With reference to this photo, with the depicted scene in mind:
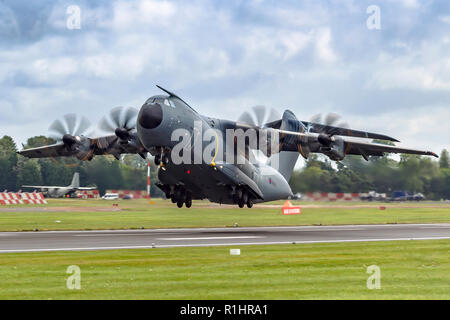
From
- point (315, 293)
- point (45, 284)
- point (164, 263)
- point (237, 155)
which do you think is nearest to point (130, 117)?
point (237, 155)

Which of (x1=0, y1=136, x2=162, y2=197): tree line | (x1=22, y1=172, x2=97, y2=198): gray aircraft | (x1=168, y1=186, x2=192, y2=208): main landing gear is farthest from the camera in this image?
(x1=22, y1=172, x2=97, y2=198): gray aircraft

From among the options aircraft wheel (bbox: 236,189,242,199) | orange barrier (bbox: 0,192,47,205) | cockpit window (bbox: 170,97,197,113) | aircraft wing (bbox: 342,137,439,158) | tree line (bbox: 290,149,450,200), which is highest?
cockpit window (bbox: 170,97,197,113)

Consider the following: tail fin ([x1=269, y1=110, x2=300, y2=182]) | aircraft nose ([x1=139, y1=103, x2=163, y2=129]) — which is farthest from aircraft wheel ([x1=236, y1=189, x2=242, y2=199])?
aircraft nose ([x1=139, y1=103, x2=163, y2=129])

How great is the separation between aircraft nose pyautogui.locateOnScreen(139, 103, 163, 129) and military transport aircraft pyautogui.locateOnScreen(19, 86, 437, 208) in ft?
0.18

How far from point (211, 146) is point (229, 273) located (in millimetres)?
18863

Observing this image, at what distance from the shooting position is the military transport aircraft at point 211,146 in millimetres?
32281

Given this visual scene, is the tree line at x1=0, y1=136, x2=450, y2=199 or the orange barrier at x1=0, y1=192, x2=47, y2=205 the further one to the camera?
the orange barrier at x1=0, y1=192, x2=47, y2=205

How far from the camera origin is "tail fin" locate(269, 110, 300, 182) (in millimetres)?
42375

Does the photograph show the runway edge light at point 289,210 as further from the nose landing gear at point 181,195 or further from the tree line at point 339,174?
the nose landing gear at point 181,195

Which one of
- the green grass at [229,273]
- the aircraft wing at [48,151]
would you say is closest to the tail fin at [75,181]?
the aircraft wing at [48,151]

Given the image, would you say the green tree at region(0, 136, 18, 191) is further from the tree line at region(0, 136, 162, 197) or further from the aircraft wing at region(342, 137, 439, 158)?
the aircraft wing at region(342, 137, 439, 158)

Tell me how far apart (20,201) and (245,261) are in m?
45.6

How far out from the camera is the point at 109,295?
12773 mm

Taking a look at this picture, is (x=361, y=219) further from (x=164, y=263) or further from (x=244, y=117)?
(x=164, y=263)
